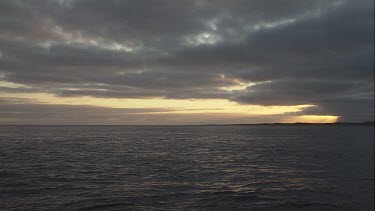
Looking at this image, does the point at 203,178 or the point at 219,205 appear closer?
the point at 219,205

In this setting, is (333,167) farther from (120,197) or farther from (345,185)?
(120,197)

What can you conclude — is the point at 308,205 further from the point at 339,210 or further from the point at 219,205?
the point at 219,205

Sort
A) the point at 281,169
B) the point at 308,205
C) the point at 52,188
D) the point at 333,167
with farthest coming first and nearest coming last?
the point at 333,167 < the point at 281,169 < the point at 52,188 < the point at 308,205

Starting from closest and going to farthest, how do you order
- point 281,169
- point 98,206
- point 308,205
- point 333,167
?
1. point 98,206
2. point 308,205
3. point 281,169
4. point 333,167

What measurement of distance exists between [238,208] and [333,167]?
2846 cm

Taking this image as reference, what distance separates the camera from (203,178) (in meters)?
34.8

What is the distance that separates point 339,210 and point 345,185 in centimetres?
1054

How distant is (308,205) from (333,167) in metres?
24.4

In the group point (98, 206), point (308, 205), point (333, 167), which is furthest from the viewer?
point (333, 167)

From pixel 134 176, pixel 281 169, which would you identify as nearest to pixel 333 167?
pixel 281 169

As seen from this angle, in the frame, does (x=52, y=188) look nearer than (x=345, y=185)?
Yes

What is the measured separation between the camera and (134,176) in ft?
116

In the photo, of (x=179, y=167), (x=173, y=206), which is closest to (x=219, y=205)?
(x=173, y=206)

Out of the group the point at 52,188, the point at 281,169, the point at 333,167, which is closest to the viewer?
the point at 52,188
